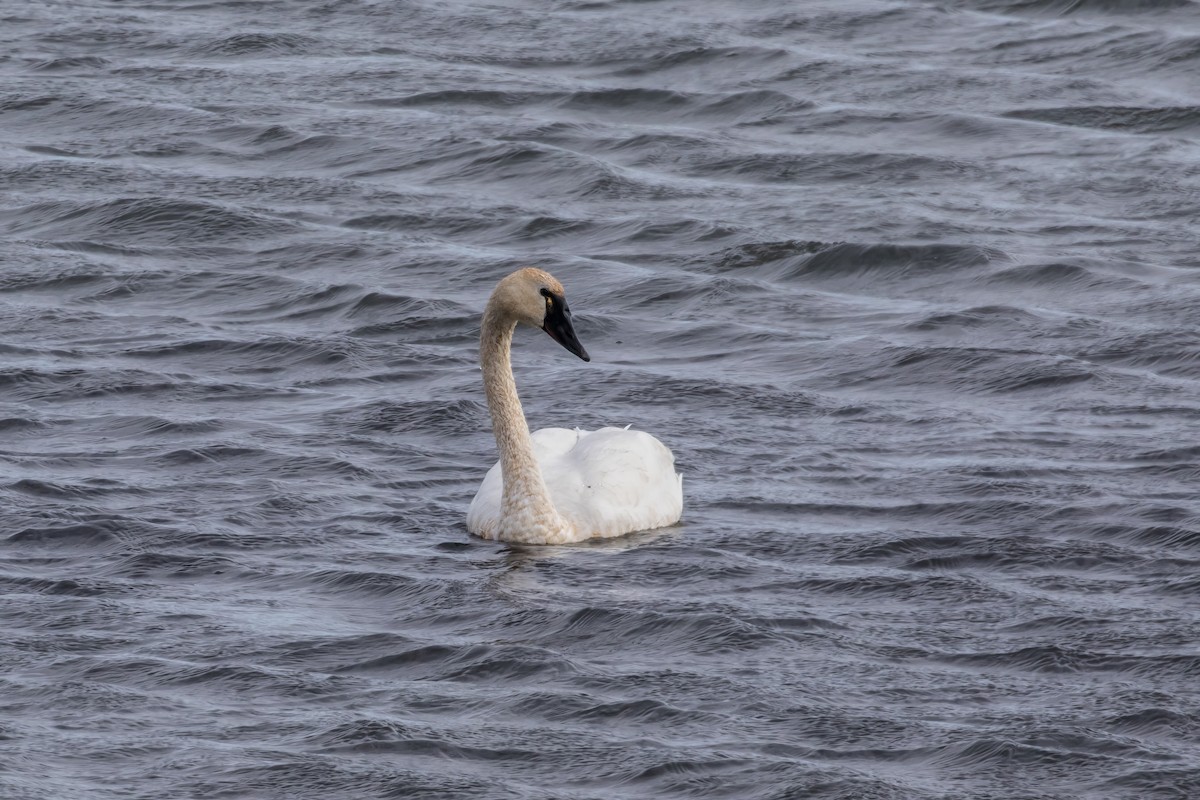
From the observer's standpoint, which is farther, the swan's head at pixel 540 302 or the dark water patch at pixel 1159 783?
the swan's head at pixel 540 302

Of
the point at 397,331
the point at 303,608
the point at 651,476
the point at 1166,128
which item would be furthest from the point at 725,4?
the point at 303,608

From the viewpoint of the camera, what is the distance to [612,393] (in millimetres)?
13164

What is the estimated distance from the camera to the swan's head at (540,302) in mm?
11031

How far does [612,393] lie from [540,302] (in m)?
2.19

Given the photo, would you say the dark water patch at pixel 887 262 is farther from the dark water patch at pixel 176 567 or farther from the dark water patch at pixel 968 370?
the dark water patch at pixel 176 567

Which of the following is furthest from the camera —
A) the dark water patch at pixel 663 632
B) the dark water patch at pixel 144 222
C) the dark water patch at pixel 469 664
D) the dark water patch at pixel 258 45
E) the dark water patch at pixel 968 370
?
the dark water patch at pixel 258 45

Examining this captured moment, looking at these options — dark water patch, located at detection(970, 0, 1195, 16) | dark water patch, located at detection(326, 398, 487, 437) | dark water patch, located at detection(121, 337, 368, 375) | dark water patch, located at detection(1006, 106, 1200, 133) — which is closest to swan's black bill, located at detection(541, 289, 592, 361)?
dark water patch, located at detection(326, 398, 487, 437)

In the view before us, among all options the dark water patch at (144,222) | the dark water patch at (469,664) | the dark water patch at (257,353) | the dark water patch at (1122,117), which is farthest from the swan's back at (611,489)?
the dark water patch at (1122,117)

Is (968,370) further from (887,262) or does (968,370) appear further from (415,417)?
(415,417)

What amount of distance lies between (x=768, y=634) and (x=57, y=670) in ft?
8.98

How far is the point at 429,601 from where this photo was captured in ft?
32.2

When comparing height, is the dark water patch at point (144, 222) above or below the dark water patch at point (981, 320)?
above

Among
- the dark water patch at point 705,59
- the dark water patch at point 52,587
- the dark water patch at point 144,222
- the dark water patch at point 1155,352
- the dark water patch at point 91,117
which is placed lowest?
the dark water patch at point 1155,352

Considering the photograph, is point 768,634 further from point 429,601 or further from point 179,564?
point 179,564
